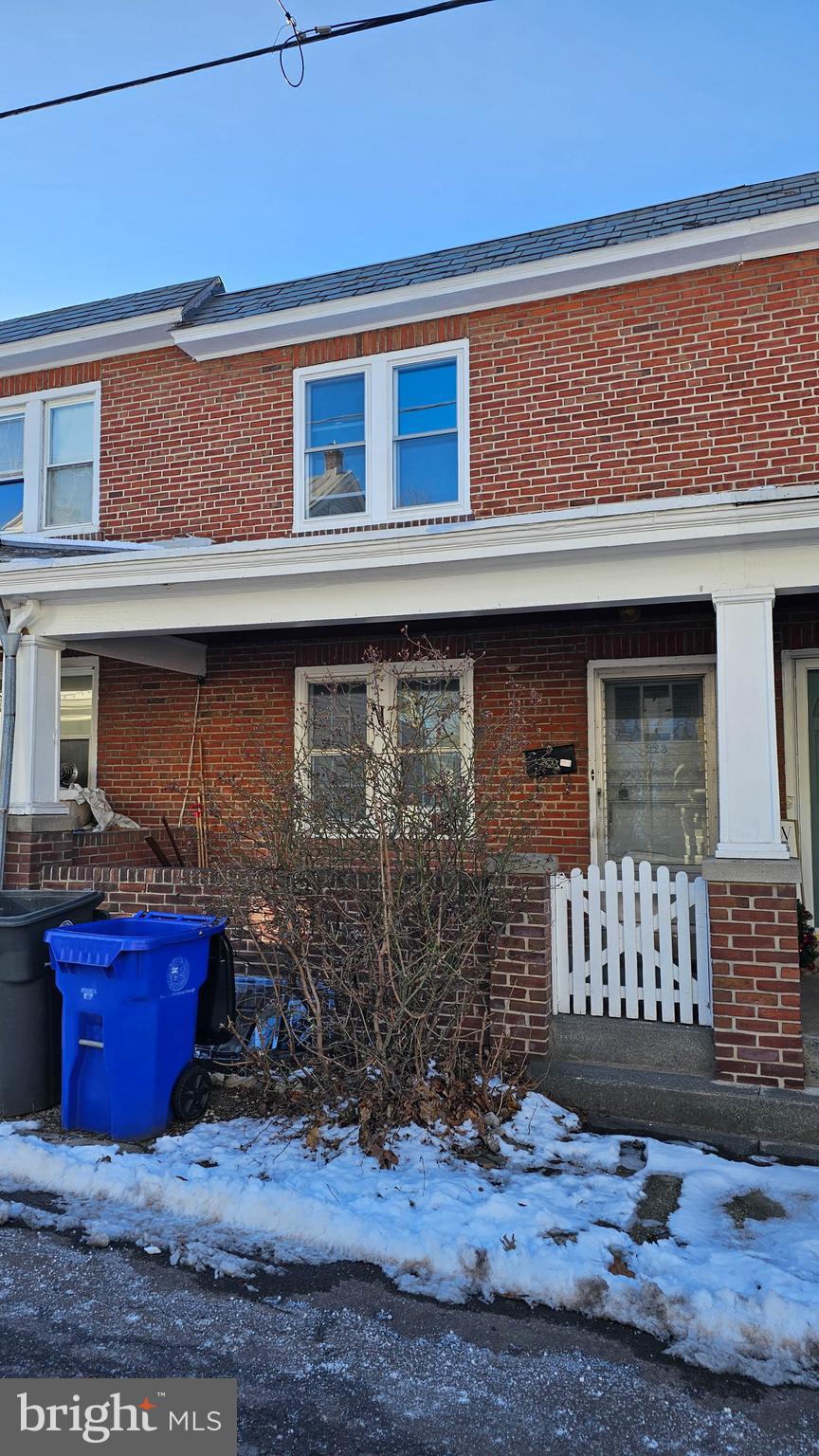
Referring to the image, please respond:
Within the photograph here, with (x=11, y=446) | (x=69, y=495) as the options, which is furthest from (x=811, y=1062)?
(x=11, y=446)

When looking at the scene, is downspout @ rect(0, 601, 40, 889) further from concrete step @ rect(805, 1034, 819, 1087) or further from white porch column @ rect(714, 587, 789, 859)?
concrete step @ rect(805, 1034, 819, 1087)

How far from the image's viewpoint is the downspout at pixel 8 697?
724 centimetres

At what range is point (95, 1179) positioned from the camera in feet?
13.4

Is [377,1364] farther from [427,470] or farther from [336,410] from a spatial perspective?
[336,410]

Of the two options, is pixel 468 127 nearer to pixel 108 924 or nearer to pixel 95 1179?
pixel 108 924

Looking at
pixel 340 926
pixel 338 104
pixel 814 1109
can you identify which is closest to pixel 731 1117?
pixel 814 1109

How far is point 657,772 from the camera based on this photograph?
7.72 m

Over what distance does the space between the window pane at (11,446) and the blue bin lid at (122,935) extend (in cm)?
624

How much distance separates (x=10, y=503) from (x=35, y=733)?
11.4ft

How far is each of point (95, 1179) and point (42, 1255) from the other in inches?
21.6

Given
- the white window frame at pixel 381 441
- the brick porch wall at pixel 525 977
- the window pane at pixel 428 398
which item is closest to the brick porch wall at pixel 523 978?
the brick porch wall at pixel 525 977

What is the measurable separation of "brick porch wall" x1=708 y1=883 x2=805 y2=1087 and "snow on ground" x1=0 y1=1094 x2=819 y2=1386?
0.66 metres

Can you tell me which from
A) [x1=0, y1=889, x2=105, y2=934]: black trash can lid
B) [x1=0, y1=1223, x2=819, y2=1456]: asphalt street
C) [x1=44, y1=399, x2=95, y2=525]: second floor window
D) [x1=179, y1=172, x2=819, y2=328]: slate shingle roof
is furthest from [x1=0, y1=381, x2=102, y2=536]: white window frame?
[x1=0, y1=1223, x2=819, y2=1456]: asphalt street

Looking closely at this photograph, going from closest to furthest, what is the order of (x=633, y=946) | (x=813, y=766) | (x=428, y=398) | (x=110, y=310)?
(x=633, y=946) → (x=813, y=766) → (x=428, y=398) → (x=110, y=310)
